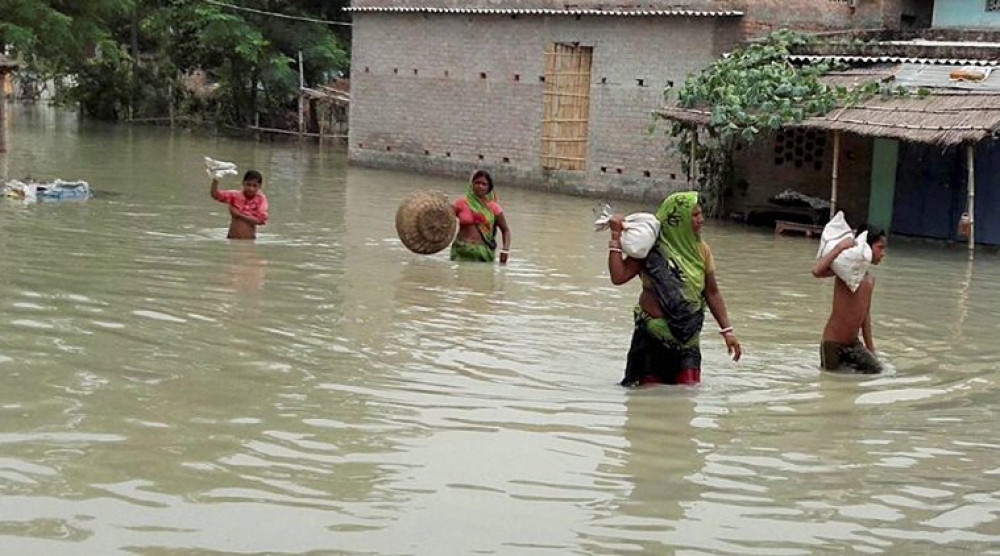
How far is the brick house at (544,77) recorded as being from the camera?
21812 millimetres

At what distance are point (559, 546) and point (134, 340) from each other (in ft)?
13.3

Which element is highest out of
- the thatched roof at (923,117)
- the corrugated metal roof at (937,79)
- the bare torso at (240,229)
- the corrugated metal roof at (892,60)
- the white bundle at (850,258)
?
the corrugated metal roof at (892,60)

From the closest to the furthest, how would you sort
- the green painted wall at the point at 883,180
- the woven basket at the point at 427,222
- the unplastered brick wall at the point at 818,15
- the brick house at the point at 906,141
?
the woven basket at the point at 427,222, the brick house at the point at 906,141, the green painted wall at the point at 883,180, the unplastered brick wall at the point at 818,15

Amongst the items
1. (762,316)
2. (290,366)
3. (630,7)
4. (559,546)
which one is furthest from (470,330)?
(630,7)

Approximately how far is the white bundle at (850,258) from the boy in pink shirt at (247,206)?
5921 millimetres

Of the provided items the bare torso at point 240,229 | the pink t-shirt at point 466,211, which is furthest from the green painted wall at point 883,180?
the bare torso at point 240,229

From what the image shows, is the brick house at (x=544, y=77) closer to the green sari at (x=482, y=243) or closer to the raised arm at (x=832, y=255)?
the green sari at (x=482, y=243)

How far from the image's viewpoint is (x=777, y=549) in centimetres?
495

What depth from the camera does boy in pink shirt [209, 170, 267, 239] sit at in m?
12.4

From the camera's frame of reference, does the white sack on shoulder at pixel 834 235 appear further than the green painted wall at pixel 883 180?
No

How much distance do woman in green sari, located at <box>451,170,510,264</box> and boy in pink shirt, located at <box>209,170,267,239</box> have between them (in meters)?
1.86

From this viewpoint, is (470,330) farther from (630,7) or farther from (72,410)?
(630,7)

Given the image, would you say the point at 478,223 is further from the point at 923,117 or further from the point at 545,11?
the point at 545,11

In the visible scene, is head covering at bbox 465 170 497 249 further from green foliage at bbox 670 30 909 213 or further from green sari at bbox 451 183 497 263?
green foliage at bbox 670 30 909 213
